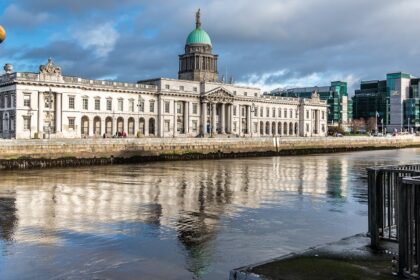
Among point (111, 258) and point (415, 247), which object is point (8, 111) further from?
point (415, 247)

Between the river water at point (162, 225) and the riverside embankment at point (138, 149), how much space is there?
17.8 meters

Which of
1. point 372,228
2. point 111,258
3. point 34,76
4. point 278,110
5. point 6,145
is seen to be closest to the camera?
point 372,228

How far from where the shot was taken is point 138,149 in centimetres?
6228

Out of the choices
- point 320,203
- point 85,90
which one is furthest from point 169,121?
point 320,203

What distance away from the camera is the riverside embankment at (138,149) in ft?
166

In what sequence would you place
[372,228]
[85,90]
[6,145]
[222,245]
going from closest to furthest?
[372,228], [222,245], [6,145], [85,90]

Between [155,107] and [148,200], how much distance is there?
78.2 metres

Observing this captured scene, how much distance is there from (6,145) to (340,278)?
47747 mm

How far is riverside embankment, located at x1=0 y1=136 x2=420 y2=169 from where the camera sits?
166 feet

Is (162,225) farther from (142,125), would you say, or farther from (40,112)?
(142,125)

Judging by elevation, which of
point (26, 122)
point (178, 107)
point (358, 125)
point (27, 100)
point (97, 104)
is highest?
point (178, 107)

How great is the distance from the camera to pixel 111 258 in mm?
13703

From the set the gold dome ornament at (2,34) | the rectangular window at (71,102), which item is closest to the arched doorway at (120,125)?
the rectangular window at (71,102)

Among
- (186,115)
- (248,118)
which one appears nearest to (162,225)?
(186,115)
